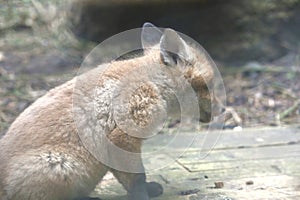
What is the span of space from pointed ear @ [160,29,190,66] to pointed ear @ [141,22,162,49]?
167 mm

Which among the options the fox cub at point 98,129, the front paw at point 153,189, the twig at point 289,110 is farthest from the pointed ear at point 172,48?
the twig at point 289,110

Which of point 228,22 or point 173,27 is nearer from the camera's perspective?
point 173,27

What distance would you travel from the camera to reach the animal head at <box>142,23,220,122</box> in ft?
14.8

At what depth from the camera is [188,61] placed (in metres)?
4.66

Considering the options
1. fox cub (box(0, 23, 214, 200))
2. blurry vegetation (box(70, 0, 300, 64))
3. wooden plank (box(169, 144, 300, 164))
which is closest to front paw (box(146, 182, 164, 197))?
fox cub (box(0, 23, 214, 200))

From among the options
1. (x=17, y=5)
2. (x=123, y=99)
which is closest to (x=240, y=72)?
(x=17, y=5)

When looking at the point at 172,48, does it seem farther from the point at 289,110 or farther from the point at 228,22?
the point at 228,22

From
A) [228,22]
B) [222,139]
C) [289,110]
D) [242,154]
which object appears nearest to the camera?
[242,154]

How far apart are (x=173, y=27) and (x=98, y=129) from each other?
5.26m

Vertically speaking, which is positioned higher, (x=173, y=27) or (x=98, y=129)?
(x=173, y=27)

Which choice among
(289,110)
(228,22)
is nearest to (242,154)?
(289,110)

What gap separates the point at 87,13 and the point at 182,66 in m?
5.67

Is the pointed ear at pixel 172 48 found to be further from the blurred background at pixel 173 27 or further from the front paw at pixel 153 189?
the blurred background at pixel 173 27

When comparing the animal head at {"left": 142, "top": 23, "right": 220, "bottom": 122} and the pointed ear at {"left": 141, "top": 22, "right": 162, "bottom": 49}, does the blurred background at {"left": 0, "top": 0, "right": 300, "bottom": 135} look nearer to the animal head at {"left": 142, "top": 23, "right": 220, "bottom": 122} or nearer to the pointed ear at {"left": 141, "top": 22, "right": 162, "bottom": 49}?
the animal head at {"left": 142, "top": 23, "right": 220, "bottom": 122}
